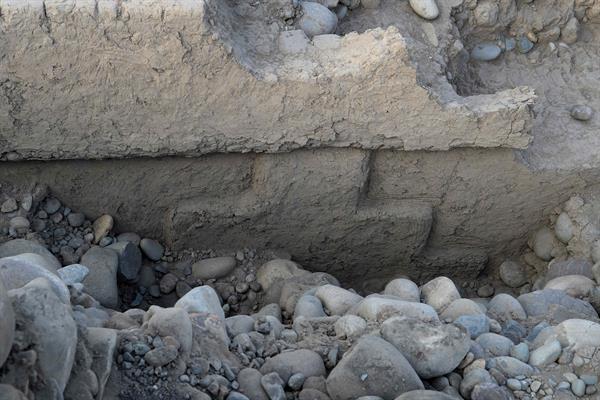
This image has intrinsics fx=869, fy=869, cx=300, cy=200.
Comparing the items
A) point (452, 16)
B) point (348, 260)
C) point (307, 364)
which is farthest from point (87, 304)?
point (452, 16)

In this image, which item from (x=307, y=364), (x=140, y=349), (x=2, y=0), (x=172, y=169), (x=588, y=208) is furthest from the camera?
(x=588, y=208)

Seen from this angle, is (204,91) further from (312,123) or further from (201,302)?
(201,302)

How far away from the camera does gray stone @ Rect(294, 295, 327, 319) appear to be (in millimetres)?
3010

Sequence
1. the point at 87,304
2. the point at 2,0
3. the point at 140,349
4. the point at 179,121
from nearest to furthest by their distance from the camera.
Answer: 1. the point at 140,349
2. the point at 87,304
3. the point at 2,0
4. the point at 179,121

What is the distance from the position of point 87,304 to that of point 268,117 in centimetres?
104

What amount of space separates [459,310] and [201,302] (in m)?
0.89

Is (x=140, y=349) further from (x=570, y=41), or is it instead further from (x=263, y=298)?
(x=570, y=41)

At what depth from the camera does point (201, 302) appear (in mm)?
2770

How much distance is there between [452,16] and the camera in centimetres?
390

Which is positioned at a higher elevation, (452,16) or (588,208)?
(452,16)

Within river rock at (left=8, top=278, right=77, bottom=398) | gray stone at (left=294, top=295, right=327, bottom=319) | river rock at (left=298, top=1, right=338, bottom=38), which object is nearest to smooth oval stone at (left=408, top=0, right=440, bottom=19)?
river rock at (left=298, top=1, right=338, bottom=38)

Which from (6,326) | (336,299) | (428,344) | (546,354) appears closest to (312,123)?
(336,299)

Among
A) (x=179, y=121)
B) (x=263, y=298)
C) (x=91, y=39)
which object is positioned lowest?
(x=263, y=298)

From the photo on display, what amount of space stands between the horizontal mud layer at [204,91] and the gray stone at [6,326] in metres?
1.40
